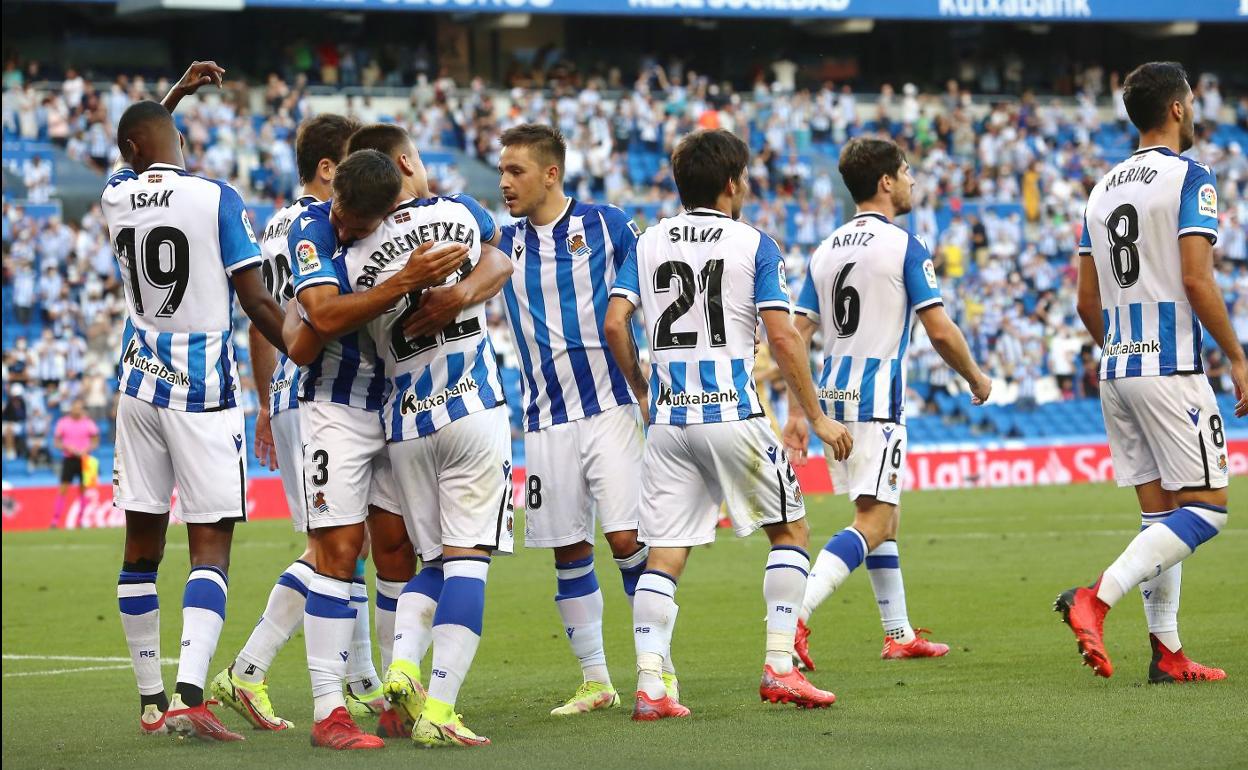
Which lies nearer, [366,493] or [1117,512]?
[366,493]

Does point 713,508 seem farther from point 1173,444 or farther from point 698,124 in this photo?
point 698,124

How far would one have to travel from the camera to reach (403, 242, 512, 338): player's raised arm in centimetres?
638

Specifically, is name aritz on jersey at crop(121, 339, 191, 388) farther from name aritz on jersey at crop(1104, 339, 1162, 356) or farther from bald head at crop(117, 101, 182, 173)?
name aritz on jersey at crop(1104, 339, 1162, 356)

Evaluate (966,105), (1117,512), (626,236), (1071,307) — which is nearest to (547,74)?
(966,105)

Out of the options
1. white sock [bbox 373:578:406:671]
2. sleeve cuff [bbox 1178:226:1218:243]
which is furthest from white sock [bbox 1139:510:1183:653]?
white sock [bbox 373:578:406:671]

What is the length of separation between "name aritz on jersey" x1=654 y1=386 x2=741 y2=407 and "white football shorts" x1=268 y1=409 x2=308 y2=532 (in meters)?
1.58

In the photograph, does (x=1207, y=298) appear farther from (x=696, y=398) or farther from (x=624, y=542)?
(x=624, y=542)

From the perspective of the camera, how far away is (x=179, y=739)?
6809 millimetres

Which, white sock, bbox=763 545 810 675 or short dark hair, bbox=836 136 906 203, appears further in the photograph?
short dark hair, bbox=836 136 906 203

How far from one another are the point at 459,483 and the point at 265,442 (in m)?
1.59

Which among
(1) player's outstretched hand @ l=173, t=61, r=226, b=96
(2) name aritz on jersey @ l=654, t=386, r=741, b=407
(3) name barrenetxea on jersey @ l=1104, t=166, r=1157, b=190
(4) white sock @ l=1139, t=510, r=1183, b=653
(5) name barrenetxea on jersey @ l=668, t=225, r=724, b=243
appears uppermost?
(1) player's outstretched hand @ l=173, t=61, r=226, b=96

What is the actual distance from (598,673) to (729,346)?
1.56 m

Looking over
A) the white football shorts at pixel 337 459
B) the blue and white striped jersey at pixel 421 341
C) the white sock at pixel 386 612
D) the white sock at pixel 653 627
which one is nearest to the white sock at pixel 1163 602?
the white sock at pixel 653 627

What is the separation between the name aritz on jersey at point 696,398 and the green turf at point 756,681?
4.03ft
